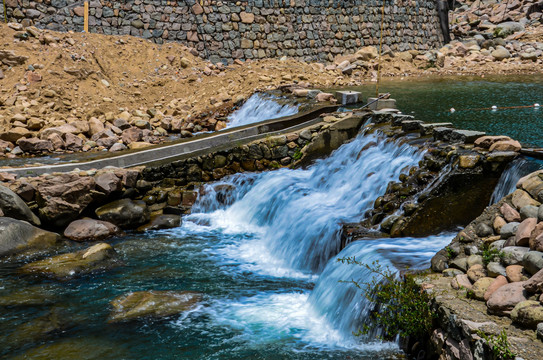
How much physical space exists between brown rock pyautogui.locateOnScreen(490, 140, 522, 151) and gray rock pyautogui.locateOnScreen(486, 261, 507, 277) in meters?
3.20

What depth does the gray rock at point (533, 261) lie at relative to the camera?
5.22 metres

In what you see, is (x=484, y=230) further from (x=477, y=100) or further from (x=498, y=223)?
(x=477, y=100)

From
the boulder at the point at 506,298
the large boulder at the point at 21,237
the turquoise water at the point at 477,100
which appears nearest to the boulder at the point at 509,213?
the boulder at the point at 506,298

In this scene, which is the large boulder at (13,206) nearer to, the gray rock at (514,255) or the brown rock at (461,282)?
the brown rock at (461,282)

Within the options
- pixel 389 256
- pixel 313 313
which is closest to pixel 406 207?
pixel 389 256

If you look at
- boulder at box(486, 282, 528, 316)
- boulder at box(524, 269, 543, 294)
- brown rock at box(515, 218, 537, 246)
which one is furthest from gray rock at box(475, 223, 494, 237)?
boulder at box(524, 269, 543, 294)

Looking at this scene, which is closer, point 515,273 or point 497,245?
point 515,273

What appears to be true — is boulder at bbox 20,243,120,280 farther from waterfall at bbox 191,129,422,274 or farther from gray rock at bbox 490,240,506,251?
gray rock at bbox 490,240,506,251

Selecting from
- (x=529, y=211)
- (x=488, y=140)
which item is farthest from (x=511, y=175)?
(x=529, y=211)

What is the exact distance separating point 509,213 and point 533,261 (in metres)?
1.25

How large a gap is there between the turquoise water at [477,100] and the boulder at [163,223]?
21.9ft

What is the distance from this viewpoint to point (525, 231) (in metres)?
5.75

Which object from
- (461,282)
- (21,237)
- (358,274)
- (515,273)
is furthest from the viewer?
(21,237)

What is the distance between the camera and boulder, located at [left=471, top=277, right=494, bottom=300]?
5488 millimetres
